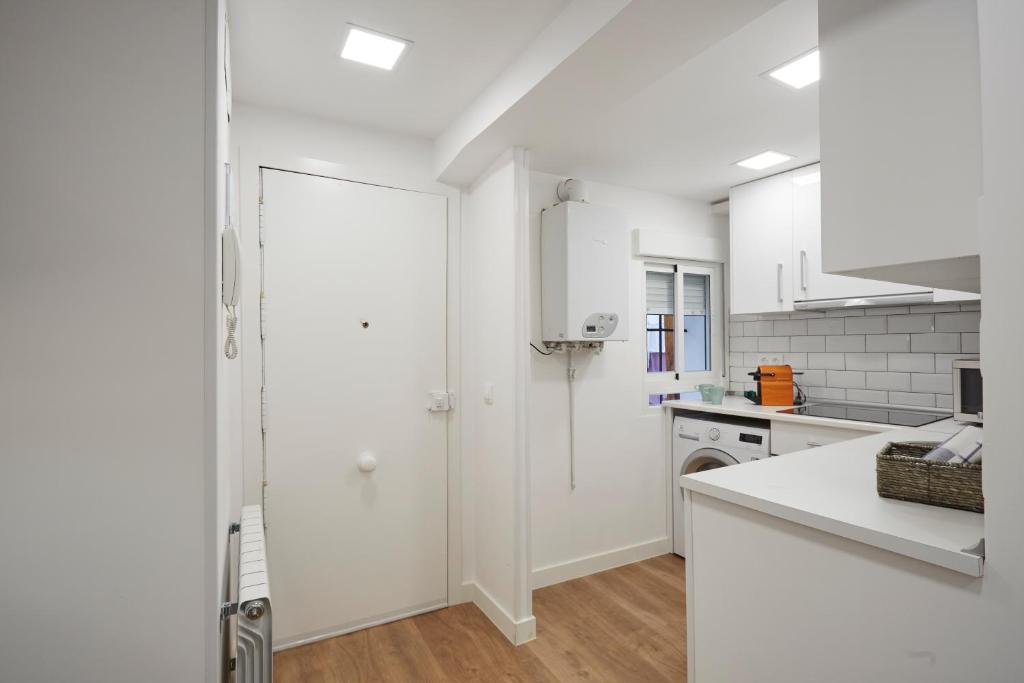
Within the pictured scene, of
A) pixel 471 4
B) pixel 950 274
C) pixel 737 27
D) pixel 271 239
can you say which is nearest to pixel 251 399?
pixel 271 239

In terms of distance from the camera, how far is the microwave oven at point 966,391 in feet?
7.29

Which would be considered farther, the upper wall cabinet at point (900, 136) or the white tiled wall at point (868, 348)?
the white tiled wall at point (868, 348)

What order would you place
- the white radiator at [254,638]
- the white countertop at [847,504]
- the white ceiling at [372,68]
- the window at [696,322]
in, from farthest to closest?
1. the window at [696,322]
2. the white ceiling at [372,68]
3. the white radiator at [254,638]
4. the white countertop at [847,504]

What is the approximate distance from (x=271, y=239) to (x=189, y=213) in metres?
1.43

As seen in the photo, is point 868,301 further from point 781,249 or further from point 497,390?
point 497,390

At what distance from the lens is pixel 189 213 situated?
3.14ft

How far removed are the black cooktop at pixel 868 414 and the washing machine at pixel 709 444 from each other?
26 centimetres

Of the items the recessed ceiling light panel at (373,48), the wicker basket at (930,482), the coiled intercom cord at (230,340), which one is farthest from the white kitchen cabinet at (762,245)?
the coiled intercom cord at (230,340)

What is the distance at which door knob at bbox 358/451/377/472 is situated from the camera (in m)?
2.42

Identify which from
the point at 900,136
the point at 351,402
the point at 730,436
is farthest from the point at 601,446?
the point at 900,136

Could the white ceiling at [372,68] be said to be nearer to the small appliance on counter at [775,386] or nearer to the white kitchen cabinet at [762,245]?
the white kitchen cabinet at [762,245]

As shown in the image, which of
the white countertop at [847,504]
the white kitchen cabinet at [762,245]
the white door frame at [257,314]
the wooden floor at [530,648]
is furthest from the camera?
the white kitchen cabinet at [762,245]

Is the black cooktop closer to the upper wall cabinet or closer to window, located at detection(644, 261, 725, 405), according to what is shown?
window, located at detection(644, 261, 725, 405)

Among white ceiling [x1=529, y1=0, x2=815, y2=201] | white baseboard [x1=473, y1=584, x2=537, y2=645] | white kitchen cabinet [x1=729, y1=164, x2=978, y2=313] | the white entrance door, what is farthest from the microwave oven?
the white entrance door
